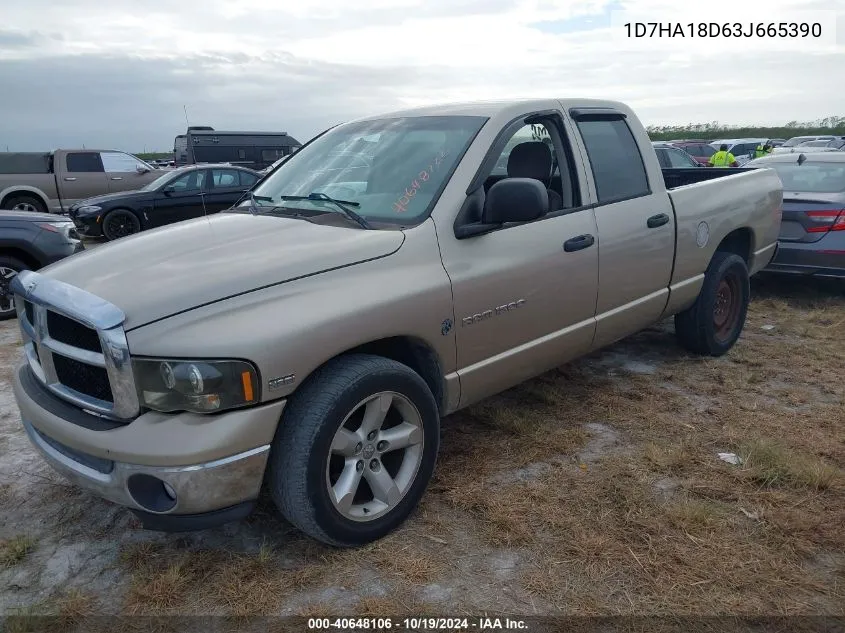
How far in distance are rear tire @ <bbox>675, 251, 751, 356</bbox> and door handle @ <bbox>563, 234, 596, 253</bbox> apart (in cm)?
161

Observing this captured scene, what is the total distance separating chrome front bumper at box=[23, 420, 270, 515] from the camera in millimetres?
2438

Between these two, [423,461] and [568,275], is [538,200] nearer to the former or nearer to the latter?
[568,275]

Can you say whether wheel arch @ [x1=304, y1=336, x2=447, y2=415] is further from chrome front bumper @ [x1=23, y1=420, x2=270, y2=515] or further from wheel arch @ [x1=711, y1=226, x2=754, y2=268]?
wheel arch @ [x1=711, y1=226, x2=754, y2=268]

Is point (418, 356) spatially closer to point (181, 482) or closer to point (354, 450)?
point (354, 450)

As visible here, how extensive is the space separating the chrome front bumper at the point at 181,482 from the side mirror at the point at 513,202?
4.65 ft

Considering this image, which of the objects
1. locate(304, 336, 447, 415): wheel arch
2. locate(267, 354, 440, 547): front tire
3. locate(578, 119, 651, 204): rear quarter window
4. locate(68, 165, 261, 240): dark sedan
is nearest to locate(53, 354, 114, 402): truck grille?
locate(267, 354, 440, 547): front tire

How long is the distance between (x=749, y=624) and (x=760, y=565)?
359 mm

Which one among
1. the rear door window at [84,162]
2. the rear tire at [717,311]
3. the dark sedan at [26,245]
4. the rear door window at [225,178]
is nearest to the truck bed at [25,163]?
the rear door window at [84,162]

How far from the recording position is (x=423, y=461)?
309 centimetres

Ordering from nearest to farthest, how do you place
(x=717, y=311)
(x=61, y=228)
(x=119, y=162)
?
(x=717, y=311), (x=61, y=228), (x=119, y=162)

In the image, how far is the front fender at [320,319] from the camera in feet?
8.00

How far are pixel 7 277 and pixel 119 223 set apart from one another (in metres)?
6.03

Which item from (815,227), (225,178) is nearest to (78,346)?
(815,227)

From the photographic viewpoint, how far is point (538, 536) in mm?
3016
